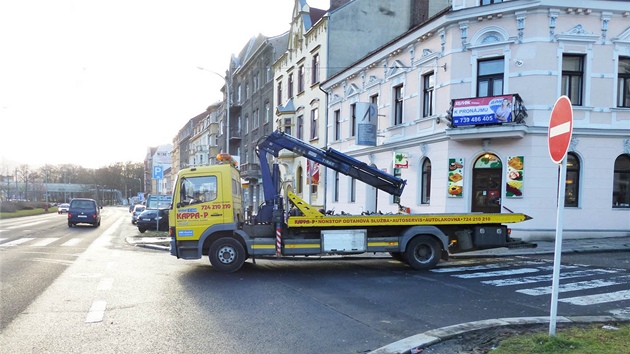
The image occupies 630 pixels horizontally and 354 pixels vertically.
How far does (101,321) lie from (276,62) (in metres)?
33.0

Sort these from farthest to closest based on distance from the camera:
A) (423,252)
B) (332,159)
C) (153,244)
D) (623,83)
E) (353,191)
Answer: (353,191) → (153,244) → (623,83) → (332,159) → (423,252)

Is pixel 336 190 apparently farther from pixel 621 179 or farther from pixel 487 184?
pixel 621 179

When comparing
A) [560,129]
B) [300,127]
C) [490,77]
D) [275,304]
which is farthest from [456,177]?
[300,127]

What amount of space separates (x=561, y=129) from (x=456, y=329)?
259cm

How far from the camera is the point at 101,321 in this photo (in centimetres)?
627

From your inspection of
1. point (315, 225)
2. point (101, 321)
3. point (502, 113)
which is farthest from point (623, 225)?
point (101, 321)

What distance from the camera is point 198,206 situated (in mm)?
10680

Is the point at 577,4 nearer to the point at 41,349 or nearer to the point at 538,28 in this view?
the point at 538,28

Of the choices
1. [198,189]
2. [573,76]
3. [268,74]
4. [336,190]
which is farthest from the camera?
[268,74]

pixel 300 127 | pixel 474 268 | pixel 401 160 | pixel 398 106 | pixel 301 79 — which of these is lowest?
pixel 474 268

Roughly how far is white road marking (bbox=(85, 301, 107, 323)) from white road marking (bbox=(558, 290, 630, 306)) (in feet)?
23.2

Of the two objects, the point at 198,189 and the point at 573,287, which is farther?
the point at 198,189

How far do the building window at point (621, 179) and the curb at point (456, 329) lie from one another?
1234 centimetres

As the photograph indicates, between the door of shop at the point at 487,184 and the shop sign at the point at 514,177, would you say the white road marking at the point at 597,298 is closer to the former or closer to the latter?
the shop sign at the point at 514,177
